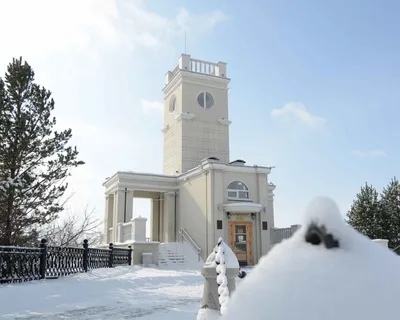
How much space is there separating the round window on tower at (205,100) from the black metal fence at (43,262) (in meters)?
15.3

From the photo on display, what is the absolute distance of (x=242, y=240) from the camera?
863 inches

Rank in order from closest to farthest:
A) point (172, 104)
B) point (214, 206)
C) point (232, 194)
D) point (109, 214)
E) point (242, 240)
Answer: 1. point (214, 206)
2. point (242, 240)
3. point (232, 194)
4. point (109, 214)
5. point (172, 104)

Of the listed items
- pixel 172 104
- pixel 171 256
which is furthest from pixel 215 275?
pixel 172 104

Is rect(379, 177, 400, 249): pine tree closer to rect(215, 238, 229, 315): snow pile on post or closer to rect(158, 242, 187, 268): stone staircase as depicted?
rect(158, 242, 187, 268): stone staircase

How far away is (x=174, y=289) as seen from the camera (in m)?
10.2

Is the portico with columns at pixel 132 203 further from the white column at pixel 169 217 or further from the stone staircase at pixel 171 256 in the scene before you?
the stone staircase at pixel 171 256

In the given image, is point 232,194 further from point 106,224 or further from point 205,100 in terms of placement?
point 106,224

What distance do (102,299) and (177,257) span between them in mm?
13337

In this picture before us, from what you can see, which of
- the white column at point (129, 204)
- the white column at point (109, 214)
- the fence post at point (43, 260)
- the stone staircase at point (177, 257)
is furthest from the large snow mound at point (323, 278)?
the white column at point (109, 214)

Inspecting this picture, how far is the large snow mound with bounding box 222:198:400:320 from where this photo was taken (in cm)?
100

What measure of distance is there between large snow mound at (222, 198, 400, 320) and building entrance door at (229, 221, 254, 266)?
20967mm

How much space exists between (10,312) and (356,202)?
2220cm

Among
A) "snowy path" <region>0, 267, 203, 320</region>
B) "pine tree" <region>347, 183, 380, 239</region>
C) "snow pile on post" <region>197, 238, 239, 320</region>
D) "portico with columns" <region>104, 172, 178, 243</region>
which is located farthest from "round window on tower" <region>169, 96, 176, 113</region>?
"snow pile on post" <region>197, 238, 239, 320</region>

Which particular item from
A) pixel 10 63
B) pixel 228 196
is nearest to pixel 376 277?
pixel 10 63
